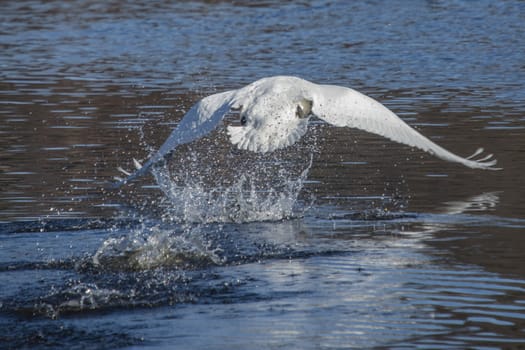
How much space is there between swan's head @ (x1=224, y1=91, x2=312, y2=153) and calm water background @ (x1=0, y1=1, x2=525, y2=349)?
2.70 feet

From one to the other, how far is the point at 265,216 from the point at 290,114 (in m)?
1.11

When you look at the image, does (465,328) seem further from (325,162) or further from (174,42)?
(174,42)

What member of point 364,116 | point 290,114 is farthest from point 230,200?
point 364,116

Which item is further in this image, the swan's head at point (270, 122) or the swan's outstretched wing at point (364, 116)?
the swan's outstretched wing at point (364, 116)

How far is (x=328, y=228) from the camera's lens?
1104 centimetres

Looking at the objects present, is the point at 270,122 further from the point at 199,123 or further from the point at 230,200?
the point at 230,200

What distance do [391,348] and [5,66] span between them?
17.8 meters

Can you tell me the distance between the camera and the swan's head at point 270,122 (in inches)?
419

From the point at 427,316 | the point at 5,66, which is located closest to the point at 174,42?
the point at 5,66

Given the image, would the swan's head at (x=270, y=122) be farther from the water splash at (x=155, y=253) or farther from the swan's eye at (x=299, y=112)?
the water splash at (x=155, y=253)

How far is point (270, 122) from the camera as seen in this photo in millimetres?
10836

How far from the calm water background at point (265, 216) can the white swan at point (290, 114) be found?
78 centimetres

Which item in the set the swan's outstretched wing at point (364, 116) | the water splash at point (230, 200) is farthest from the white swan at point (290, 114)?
the water splash at point (230, 200)

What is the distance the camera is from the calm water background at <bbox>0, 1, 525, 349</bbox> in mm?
8094
